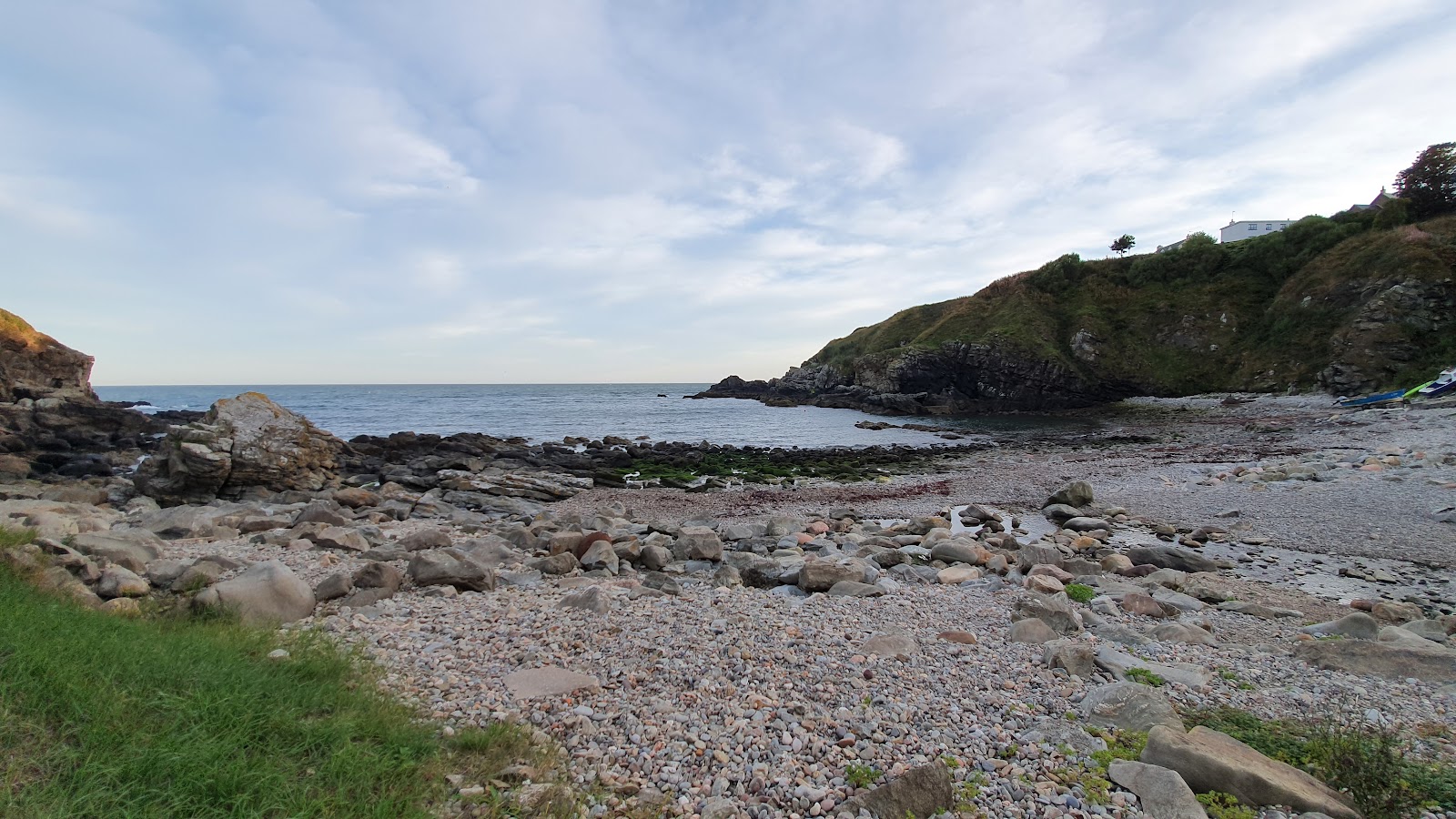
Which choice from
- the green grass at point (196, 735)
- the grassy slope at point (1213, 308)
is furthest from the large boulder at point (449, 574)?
the grassy slope at point (1213, 308)

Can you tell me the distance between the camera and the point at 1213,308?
2462 inches

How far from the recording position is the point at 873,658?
241 inches

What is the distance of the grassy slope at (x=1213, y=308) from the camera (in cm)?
5066

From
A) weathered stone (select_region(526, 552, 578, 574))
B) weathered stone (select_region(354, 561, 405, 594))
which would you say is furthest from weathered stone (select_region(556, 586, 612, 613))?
weathered stone (select_region(354, 561, 405, 594))

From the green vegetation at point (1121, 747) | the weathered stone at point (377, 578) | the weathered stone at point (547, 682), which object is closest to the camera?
the green vegetation at point (1121, 747)

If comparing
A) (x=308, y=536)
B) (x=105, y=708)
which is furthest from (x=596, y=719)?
(x=308, y=536)

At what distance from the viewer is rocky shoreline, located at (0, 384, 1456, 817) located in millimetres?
4477

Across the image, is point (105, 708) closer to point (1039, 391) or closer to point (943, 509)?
point (943, 509)

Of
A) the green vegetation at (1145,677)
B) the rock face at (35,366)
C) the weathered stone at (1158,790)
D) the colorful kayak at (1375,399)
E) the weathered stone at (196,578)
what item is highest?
the rock face at (35,366)

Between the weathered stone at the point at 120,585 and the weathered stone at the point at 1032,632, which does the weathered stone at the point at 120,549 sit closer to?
the weathered stone at the point at 120,585

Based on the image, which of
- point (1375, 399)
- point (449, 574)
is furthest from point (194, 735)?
point (1375, 399)

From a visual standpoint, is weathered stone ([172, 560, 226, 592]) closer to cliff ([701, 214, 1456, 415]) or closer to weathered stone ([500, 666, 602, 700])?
weathered stone ([500, 666, 602, 700])

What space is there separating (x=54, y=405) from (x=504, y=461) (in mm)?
26838

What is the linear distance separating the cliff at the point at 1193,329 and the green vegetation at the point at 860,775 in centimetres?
5692
